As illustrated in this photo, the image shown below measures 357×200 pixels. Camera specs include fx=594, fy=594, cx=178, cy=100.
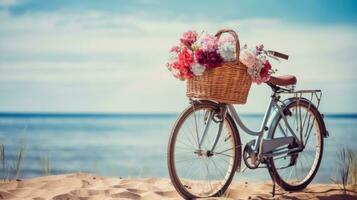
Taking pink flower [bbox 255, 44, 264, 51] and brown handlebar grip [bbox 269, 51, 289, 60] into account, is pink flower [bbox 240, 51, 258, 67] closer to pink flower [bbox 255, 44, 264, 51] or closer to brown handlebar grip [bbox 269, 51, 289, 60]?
pink flower [bbox 255, 44, 264, 51]

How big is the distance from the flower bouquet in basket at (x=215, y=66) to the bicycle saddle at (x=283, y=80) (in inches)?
14.5

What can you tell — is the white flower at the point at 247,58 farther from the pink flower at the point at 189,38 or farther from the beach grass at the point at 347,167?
the beach grass at the point at 347,167

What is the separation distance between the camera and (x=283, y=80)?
4.25m

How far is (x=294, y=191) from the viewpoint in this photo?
445cm

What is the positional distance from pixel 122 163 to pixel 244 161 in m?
9.68

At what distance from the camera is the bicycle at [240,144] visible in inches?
150

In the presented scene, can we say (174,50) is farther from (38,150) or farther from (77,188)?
(38,150)

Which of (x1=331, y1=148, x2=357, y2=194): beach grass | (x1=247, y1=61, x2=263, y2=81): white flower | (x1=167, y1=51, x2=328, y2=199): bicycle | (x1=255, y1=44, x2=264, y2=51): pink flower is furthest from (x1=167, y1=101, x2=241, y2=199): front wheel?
(x1=331, y1=148, x2=357, y2=194): beach grass

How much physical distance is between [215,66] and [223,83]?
0.40 feet

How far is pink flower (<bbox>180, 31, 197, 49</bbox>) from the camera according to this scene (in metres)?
3.82

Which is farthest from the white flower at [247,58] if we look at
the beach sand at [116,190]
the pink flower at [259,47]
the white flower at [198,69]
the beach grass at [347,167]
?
the beach grass at [347,167]

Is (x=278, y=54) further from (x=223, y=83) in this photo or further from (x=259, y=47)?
(x=223, y=83)

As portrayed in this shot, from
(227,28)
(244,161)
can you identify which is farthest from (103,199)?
(227,28)

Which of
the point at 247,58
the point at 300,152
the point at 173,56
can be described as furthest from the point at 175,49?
the point at 300,152
